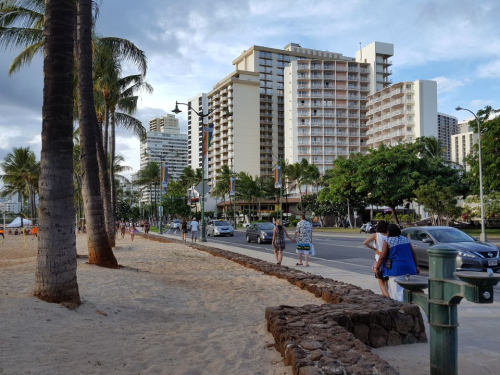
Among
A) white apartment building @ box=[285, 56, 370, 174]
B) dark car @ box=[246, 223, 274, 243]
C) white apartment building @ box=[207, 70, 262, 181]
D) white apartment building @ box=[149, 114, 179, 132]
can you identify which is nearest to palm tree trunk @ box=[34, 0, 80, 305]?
dark car @ box=[246, 223, 274, 243]

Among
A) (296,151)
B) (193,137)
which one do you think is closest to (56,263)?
(296,151)

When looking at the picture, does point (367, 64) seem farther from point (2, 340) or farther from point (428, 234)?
point (2, 340)

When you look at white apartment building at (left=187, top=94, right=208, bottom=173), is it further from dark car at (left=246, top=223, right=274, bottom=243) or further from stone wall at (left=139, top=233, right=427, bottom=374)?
stone wall at (left=139, top=233, right=427, bottom=374)

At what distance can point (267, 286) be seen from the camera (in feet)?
33.3

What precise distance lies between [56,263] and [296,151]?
316 feet

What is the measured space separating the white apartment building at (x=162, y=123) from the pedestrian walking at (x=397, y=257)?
16177cm

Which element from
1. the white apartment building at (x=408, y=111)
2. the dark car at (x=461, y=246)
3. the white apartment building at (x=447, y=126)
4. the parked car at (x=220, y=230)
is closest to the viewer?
the dark car at (x=461, y=246)

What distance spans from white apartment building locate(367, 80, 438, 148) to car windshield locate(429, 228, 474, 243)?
244ft

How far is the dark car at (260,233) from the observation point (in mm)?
28188

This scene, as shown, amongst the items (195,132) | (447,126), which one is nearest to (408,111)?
(195,132)

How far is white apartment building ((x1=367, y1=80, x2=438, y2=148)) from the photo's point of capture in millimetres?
87125

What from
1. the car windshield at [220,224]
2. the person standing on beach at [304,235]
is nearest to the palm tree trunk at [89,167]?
the person standing on beach at [304,235]

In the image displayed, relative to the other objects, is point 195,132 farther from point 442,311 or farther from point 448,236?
point 442,311

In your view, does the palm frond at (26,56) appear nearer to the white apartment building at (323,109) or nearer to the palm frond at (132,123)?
the palm frond at (132,123)
